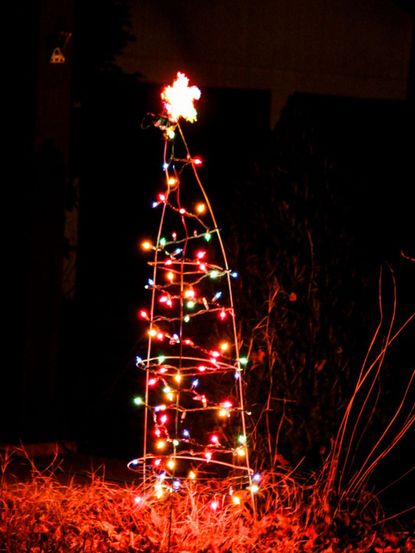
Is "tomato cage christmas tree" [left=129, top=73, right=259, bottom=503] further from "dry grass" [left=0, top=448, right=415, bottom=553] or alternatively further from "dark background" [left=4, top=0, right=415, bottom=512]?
"dark background" [left=4, top=0, right=415, bottom=512]

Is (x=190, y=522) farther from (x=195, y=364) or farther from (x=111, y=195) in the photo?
(x=111, y=195)

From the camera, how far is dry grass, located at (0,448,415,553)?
5.64m

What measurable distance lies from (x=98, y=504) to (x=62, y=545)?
22.0 inches

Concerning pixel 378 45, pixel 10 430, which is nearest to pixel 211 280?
pixel 10 430

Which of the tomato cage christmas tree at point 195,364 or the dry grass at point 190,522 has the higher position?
the tomato cage christmas tree at point 195,364

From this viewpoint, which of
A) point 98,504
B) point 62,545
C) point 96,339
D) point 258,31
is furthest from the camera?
point 258,31

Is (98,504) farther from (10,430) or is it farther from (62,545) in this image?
(10,430)

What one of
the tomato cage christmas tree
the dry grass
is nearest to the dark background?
the tomato cage christmas tree

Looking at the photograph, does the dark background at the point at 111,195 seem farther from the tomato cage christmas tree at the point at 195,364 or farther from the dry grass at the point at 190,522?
the dry grass at the point at 190,522

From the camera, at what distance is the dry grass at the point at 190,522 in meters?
5.64

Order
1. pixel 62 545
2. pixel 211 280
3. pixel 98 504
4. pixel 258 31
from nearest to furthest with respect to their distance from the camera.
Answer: pixel 62 545 < pixel 98 504 < pixel 211 280 < pixel 258 31

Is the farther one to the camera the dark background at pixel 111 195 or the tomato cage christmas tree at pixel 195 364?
the dark background at pixel 111 195

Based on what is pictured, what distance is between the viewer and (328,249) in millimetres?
6328

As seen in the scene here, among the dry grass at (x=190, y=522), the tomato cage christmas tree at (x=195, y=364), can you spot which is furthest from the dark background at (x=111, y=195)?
the dry grass at (x=190, y=522)
